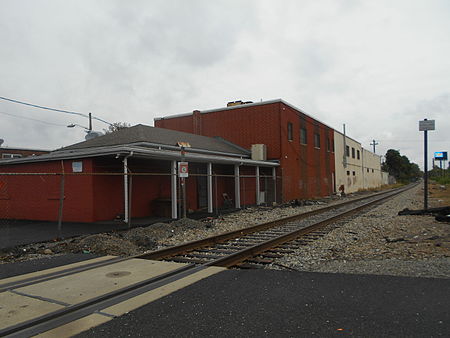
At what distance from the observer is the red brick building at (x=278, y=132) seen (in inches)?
1000

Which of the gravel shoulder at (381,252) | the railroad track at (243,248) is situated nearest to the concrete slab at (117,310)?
the railroad track at (243,248)

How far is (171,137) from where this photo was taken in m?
20.4

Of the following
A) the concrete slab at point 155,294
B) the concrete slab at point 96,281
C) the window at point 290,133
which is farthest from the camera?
the window at point 290,133

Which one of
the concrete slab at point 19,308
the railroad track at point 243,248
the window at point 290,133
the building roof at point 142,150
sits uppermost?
the window at point 290,133

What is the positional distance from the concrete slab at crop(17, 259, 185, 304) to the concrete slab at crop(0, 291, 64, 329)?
0.62ft

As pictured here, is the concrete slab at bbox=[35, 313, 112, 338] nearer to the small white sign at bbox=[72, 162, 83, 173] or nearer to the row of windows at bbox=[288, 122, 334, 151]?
the small white sign at bbox=[72, 162, 83, 173]

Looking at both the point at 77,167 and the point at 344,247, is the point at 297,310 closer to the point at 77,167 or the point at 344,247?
the point at 344,247

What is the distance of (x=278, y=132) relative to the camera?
2522cm

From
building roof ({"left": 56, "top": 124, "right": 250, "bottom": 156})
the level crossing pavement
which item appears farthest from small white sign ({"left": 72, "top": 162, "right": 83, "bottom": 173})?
the level crossing pavement

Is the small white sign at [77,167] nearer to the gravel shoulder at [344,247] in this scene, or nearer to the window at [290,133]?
the gravel shoulder at [344,247]

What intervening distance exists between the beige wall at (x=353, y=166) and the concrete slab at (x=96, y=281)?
35.8m

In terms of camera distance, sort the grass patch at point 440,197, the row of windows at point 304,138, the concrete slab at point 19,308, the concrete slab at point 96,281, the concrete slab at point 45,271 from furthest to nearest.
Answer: the row of windows at point 304,138 < the grass patch at point 440,197 < the concrete slab at point 45,271 < the concrete slab at point 96,281 < the concrete slab at point 19,308

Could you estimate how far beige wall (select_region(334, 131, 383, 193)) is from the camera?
40.9 metres

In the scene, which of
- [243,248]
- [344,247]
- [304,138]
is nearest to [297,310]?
[243,248]
